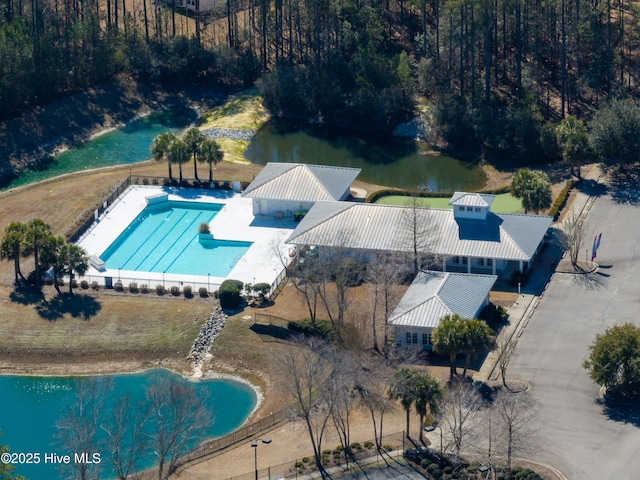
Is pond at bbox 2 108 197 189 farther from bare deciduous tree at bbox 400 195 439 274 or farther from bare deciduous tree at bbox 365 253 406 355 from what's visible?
bare deciduous tree at bbox 365 253 406 355

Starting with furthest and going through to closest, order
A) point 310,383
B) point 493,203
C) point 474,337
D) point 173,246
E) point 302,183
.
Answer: point 493,203
point 302,183
point 173,246
point 474,337
point 310,383

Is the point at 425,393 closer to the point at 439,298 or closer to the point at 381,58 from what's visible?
the point at 439,298

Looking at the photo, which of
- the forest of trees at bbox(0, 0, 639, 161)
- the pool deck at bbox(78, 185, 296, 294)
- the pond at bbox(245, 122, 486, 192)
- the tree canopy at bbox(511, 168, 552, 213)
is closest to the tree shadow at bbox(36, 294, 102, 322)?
the pool deck at bbox(78, 185, 296, 294)

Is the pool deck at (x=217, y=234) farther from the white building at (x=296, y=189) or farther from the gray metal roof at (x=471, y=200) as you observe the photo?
the gray metal roof at (x=471, y=200)

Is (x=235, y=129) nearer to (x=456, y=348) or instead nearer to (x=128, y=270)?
(x=128, y=270)

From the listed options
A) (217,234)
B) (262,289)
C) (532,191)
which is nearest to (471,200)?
(532,191)
